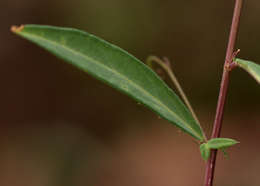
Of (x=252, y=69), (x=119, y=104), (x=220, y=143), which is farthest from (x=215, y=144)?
(x=119, y=104)

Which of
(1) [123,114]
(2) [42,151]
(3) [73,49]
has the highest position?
(1) [123,114]

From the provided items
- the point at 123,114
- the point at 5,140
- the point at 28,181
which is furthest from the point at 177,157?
the point at 5,140

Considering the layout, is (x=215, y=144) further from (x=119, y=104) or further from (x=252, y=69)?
(x=119, y=104)

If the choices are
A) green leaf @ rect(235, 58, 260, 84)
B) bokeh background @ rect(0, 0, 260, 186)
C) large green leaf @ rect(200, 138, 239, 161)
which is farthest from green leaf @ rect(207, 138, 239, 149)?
bokeh background @ rect(0, 0, 260, 186)

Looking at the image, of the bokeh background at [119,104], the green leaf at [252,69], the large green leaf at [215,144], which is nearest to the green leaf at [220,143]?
the large green leaf at [215,144]

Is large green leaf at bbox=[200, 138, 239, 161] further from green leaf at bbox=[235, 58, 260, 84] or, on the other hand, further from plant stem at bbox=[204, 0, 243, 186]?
green leaf at bbox=[235, 58, 260, 84]

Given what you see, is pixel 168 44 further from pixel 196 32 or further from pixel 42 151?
pixel 42 151
